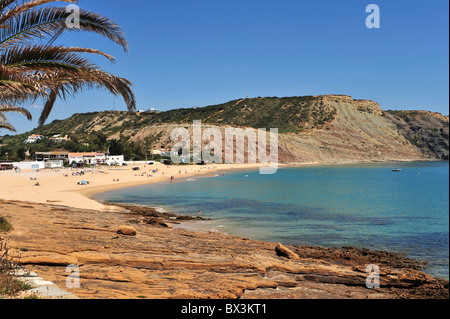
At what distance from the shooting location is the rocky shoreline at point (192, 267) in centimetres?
756

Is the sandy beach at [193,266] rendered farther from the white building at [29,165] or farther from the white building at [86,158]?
the white building at [86,158]

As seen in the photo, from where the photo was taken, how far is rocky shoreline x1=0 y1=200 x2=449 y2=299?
7562mm

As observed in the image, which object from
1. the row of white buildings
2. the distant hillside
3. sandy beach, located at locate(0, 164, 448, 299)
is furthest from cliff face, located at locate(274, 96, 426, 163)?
sandy beach, located at locate(0, 164, 448, 299)

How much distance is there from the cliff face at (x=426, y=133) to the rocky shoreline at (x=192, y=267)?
13937cm

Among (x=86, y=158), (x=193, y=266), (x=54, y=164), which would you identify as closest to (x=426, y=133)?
(x=86, y=158)

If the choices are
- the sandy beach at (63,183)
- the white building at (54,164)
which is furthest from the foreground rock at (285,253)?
the white building at (54,164)

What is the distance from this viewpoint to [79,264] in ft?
26.8

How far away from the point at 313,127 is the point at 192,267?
123423mm

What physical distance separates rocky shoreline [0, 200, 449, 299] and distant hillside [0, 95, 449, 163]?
93.5m

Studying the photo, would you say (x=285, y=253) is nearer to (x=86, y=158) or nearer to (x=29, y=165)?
(x=29, y=165)

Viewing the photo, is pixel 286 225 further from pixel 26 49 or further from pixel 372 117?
pixel 372 117

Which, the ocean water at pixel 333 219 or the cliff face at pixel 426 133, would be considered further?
the cliff face at pixel 426 133

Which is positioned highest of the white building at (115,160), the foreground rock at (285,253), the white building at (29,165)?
the white building at (115,160)
